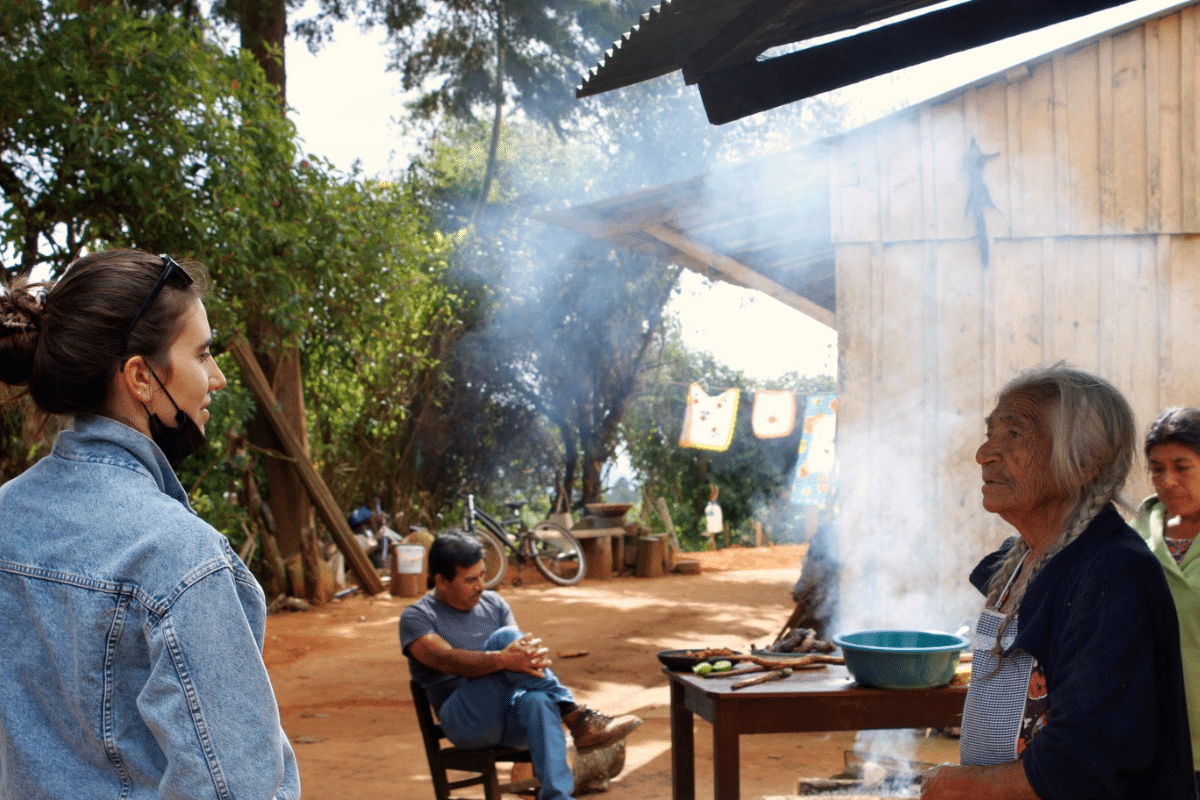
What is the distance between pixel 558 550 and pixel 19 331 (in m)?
12.5

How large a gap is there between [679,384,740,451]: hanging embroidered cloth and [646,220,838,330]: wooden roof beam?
27.6 ft

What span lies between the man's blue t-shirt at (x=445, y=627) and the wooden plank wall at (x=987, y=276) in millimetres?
1991

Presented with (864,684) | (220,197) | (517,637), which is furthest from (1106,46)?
(220,197)

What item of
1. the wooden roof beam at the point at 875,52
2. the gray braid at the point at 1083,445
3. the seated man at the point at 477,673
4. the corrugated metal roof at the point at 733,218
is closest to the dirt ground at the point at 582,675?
the seated man at the point at 477,673

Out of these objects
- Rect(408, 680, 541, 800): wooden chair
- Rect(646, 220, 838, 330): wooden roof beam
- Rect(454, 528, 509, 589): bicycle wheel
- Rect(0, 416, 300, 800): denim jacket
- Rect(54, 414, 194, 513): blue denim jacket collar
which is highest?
Rect(646, 220, 838, 330): wooden roof beam

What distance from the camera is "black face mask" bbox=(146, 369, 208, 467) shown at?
1353mm

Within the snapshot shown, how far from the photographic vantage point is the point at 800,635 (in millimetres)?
4152

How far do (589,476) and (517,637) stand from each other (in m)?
12.8

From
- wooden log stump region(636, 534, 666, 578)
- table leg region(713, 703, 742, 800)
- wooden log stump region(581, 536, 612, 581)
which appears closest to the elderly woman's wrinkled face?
table leg region(713, 703, 742, 800)

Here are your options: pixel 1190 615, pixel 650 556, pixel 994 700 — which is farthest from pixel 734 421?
pixel 994 700

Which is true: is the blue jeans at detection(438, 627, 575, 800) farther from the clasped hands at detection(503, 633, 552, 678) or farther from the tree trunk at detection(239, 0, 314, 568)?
the tree trunk at detection(239, 0, 314, 568)

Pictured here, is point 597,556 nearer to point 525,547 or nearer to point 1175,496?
point 525,547

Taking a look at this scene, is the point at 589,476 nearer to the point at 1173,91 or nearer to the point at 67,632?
the point at 1173,91

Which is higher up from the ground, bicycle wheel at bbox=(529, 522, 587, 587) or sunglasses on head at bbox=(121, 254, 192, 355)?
sunglasses on head at bbox=(121, 254, 192, 355)
